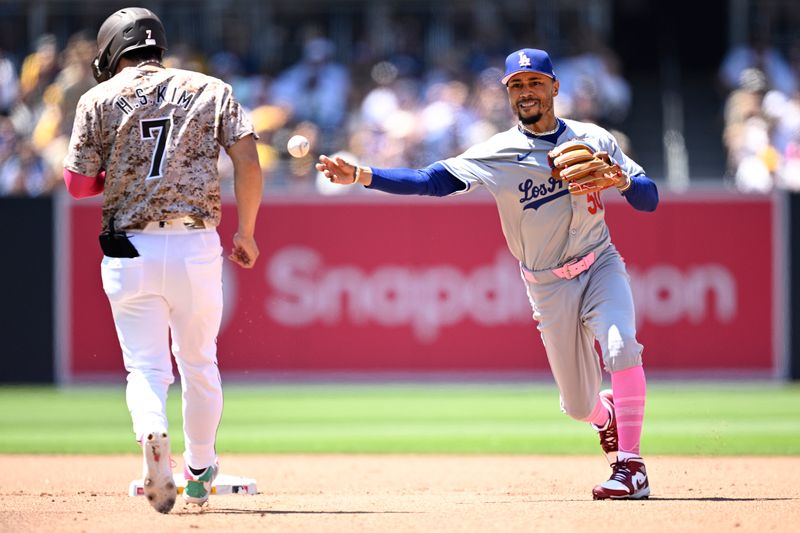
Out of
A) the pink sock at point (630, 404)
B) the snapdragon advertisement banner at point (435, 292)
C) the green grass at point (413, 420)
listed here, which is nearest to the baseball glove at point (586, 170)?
the pink sock at point (630, 404)

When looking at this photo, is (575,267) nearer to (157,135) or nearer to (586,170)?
(586,170)

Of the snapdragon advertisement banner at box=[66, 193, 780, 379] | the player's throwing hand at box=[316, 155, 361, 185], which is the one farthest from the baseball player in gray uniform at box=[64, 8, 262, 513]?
the snapdragon advertisement banner at box=[66, 193, 780, 379]

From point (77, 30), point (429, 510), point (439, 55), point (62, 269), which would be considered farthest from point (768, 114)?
point (429, 510)

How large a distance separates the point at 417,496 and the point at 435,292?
7.21 metres

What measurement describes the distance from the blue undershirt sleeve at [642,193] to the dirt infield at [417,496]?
1492mm

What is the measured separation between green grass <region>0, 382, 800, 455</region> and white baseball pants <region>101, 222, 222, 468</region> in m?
3.83

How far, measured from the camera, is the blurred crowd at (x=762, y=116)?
1577 centimetres

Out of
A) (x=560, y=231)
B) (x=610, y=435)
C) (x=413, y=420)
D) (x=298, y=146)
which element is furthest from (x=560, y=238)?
(x=413, y=420)

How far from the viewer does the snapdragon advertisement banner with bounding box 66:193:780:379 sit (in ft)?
46.8

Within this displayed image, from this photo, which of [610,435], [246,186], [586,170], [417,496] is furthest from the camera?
[610,435]

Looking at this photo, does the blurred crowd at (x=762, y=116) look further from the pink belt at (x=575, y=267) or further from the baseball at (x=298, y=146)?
the baseball at (x=298, y=146)

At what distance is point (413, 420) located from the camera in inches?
465

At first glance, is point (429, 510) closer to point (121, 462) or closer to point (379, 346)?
point (121, 462)

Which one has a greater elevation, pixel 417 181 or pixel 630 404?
pixel 417 181
